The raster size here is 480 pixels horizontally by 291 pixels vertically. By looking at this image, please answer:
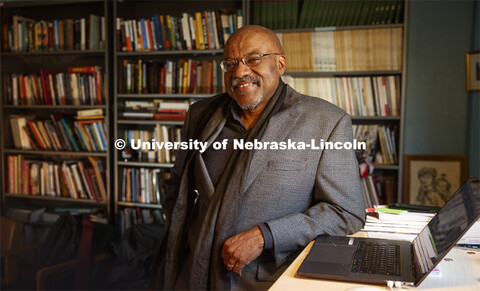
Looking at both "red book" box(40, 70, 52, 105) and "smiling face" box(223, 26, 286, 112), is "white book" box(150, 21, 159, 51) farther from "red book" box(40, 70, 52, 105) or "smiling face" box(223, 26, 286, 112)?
"smiling face" box(223, 26, 286, 112)

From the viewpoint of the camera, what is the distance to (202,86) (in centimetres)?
336

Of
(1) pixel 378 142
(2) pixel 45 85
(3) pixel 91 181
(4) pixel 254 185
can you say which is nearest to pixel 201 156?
(4) pixel 254 185

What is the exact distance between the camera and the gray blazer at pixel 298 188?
130 centimetres

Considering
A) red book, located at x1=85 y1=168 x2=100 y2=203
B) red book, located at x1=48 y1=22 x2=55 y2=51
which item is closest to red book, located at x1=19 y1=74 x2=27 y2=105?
red book, located at x1=48 y1=22 x2=55 y2=51

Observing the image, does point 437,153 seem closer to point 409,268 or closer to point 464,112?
point 464,112

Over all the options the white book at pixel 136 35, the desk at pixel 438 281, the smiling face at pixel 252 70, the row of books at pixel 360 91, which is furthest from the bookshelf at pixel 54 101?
the desk at pixel 438 281

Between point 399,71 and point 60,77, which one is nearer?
point 399,71

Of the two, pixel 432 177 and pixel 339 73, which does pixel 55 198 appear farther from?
pixel 432 177

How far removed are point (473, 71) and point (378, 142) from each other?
779 mm

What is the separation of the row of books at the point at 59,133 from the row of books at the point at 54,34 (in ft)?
1.95

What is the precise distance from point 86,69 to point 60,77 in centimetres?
26

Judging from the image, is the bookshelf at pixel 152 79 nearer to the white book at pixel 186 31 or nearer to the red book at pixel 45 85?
the white book at pixel 186 31

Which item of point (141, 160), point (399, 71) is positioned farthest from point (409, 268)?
point (141, 160)

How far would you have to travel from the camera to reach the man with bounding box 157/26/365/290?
1.31 meters
